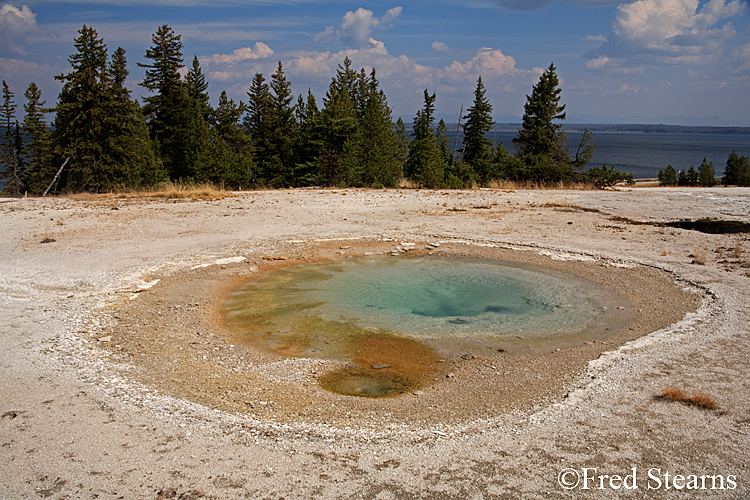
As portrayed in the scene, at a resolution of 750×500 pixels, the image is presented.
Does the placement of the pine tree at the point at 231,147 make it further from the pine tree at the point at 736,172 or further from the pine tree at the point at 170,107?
the pine tree at the point at 736,172

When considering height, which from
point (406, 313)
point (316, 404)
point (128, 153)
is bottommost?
point (316, 404)

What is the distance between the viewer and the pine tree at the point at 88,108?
2795 cm

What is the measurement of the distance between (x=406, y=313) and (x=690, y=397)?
4642 millimetres

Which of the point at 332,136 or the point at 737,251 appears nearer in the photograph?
the point at 737,251

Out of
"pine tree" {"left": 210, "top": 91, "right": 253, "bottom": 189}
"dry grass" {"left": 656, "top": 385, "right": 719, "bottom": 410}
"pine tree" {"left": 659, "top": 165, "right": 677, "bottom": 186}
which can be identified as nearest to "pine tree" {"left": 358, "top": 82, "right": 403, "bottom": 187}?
"pine tree" {"left": 210, "top": 91, "right": 253, "bottom": 189}

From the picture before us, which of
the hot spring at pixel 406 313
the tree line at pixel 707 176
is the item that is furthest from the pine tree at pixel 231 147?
the tree line at pixel 707 176

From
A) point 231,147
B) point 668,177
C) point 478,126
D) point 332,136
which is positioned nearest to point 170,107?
point 231,147

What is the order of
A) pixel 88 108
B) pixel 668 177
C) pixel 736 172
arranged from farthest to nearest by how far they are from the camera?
pixel 668 177
pixel 736 172
pixel 88 108

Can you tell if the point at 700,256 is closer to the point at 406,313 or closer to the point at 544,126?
the point at 406,313

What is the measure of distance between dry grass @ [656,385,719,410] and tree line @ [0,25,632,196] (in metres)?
22.3

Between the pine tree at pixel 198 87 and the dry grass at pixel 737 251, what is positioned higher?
the pine tree at pixel 198 87

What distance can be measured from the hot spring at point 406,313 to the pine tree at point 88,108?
2244 centimetres

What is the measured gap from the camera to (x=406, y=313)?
9055mm

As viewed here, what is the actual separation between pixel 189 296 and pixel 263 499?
19.8ft
